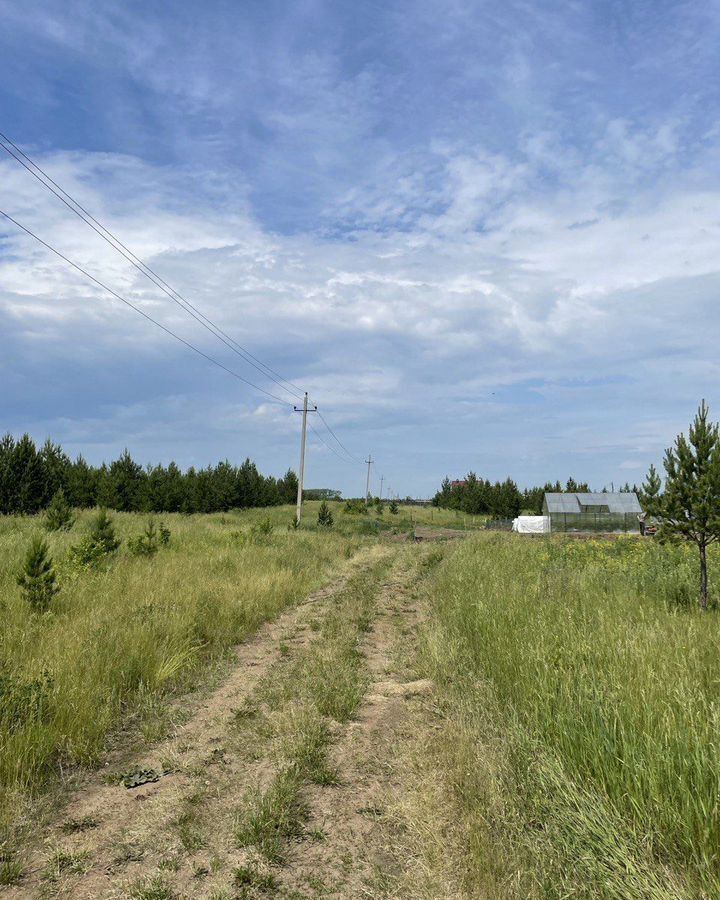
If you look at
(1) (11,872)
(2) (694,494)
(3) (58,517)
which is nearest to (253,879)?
(1) (11,872)

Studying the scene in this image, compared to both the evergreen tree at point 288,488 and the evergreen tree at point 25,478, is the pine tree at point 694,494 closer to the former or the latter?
the evergreen tree at point 25,478

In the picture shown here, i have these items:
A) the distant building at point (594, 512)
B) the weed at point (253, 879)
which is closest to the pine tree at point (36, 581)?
the weed at point (253, 879)

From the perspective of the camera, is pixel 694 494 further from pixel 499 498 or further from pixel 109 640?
pixel 499 498

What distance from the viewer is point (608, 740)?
377cm

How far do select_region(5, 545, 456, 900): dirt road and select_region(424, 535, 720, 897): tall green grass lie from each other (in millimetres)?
768

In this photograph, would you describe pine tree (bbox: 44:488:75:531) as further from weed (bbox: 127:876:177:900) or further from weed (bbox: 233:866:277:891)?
weed (bbox: 233:866:277:891)

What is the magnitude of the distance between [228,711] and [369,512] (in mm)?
60970

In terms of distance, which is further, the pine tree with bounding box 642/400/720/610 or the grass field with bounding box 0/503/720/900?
the pine tree with bounding box 642/400/720/610

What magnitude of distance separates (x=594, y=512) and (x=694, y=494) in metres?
40.5

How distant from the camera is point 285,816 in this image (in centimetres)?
381

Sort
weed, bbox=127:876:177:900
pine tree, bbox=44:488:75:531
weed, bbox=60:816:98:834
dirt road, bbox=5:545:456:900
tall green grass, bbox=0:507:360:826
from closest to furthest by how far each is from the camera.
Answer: weed, bbox=127:876:177:900 → dirt road, bbox=5:545:456:900 → weed, bbox=60:816:98:834 → tall green grass, bbox=0:507:360:826 → pine tree, bbox=44:488:75:531

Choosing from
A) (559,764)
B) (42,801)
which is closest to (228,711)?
(42,801)

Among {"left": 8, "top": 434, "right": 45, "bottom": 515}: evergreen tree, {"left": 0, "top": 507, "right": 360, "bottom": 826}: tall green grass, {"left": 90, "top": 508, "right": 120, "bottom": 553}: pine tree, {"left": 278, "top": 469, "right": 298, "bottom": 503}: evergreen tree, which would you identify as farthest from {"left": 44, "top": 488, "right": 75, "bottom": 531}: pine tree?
{"left": 278, "top": 469, "right": 298, "bottom": 503}: evergreen tree

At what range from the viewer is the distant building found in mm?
47531
